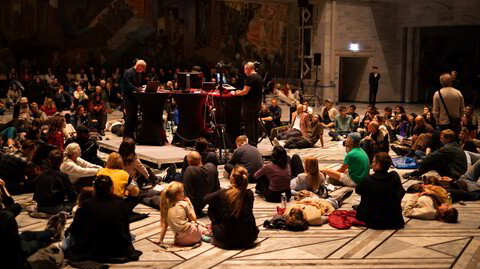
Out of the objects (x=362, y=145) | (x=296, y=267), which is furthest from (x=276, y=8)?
(x=296, y=267)

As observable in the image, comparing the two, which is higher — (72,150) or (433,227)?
(72,150)

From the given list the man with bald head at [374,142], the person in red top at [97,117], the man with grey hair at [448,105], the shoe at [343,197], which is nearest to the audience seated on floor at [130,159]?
the shoe at [343,197]

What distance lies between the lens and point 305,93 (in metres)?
26.3

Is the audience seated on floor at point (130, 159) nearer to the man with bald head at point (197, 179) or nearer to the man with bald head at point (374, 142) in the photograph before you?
the man with bald head at point (197, 179)

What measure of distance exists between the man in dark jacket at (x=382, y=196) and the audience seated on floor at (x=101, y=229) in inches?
114

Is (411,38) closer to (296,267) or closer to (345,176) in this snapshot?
(345,176)

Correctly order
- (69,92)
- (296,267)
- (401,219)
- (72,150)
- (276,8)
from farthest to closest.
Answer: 1. (276,8)
2. (69,92)
3. (72,150)
4. (401,219)
5. (296,267)

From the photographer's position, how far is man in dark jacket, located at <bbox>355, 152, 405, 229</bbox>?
25.2 feet

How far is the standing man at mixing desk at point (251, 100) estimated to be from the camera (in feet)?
38.7

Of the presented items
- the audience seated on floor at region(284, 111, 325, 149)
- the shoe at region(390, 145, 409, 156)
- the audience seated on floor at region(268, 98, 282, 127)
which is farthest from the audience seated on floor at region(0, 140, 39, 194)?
the audience seated on floor at region(268, 98, 282, 127)

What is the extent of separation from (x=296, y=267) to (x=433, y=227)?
2389 mm

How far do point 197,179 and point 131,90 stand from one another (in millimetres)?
4980

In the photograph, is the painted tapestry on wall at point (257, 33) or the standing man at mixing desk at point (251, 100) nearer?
the standing man at mixing desk at point (251, 100)

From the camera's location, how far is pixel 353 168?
393 inches
